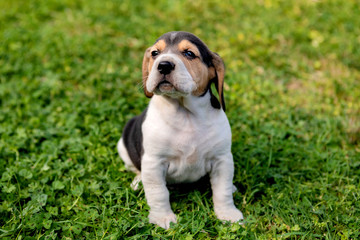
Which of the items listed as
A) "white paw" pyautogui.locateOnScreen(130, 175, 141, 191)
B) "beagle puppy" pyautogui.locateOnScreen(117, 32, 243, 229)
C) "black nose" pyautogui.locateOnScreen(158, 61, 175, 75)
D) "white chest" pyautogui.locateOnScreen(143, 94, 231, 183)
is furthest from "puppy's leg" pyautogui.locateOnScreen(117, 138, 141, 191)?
"black nose" pyautogui.locateOnScreen(158, 61, 175, 75)

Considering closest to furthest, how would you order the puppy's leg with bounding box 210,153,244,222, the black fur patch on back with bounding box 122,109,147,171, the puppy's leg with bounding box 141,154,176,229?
the puppy's leg with bounding box 141,154,176,229, the puppy's leg with bounding box 210,153,244,222, the black fur patch on back with bounding box 122,109,147,171

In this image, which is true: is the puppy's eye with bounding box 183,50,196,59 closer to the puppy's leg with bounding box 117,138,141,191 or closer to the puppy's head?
the puppy's head

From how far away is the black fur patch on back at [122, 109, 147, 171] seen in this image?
12.8ft

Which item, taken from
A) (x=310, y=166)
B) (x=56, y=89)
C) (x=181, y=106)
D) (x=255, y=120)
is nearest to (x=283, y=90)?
(x=255, y=120)

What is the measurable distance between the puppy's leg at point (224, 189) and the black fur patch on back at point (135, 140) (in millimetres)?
766

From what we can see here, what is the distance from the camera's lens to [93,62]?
22.2 ft

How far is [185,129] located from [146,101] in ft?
7.60

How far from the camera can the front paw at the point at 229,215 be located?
375 cm

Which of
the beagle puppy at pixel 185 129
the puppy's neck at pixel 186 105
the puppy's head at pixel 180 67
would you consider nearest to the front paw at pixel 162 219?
the beagle puppy at pixel 185 129

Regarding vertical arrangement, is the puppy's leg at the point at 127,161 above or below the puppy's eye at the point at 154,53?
below

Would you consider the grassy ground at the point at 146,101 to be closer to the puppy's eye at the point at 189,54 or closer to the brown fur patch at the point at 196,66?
the brown fur patch at the point at 196,66

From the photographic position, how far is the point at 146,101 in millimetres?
5781

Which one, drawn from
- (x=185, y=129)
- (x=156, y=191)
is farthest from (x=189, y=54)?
(x=156, y=191)

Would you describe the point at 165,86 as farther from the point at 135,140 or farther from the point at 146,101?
the point at 146,101
